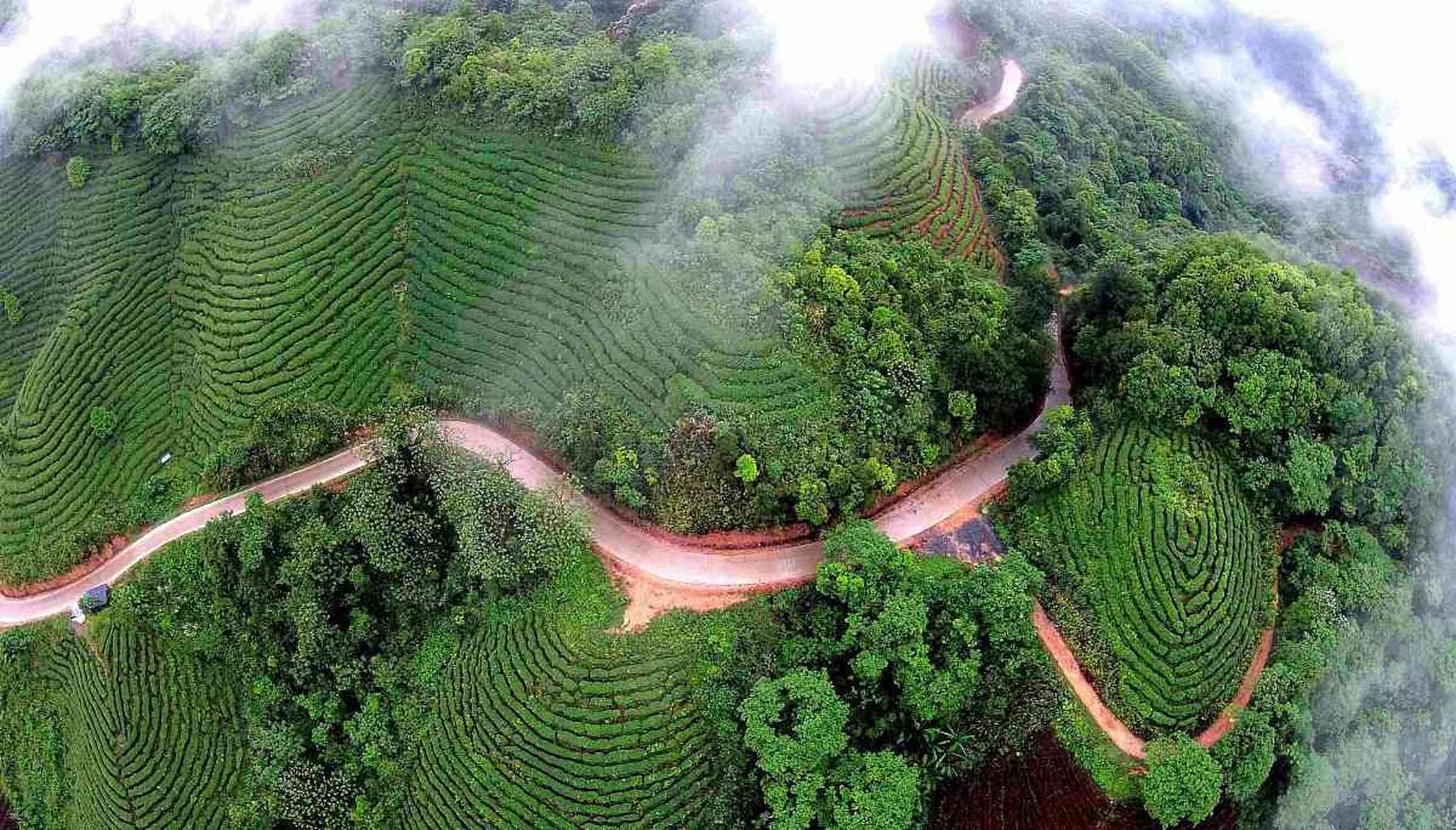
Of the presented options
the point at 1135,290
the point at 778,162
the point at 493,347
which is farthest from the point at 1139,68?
the point at 493,347

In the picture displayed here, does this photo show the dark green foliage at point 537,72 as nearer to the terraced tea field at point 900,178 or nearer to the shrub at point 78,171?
the terraced tea field at point 900,178

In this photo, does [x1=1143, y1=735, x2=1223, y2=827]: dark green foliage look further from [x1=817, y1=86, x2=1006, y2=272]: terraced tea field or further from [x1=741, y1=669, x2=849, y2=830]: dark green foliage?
[x1=817, y1=86, x2=1006, y2=272]: terraced tea field

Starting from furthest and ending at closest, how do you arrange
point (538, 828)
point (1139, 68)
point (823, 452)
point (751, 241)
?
point (1139, 68)
point (751, 241)
point (823, 452)
point (538, 828)

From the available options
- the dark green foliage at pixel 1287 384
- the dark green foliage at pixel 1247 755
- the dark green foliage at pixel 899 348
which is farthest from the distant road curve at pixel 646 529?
the dark green foliage at pixel 1247 755

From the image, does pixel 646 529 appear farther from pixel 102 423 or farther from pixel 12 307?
pixel 12 307

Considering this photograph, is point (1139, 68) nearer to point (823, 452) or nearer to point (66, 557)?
point (823, 452)

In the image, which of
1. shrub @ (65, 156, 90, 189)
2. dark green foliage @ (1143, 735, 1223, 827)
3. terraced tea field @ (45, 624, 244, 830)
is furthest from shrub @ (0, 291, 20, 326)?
dark green foliage @ (1143, 735, 1223, 827)

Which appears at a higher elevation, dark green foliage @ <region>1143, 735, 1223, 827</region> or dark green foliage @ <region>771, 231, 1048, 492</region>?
dark green foliage @ <region>771, 231, 1048, 492</region>
